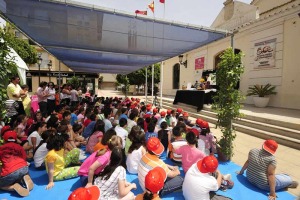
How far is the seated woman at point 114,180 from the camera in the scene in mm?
3055

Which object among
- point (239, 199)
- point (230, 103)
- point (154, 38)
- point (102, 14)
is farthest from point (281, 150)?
point (102, 14)

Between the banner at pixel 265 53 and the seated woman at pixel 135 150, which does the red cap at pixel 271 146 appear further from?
the banner at pixel 265 53

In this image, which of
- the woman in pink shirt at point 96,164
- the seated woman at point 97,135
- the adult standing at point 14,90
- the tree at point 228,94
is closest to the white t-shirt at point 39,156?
the seated woman at point 97,135

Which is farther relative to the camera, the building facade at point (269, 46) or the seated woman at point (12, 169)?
the building facade at point (269, 46)

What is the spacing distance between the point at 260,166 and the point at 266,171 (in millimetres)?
120

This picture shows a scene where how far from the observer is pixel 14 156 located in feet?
12.2

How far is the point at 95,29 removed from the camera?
6.01 m

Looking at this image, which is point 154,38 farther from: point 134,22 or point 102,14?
point 102,14

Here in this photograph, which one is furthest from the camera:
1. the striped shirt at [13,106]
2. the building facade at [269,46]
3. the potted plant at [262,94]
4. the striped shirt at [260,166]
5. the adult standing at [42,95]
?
the potted plant at [262,94]

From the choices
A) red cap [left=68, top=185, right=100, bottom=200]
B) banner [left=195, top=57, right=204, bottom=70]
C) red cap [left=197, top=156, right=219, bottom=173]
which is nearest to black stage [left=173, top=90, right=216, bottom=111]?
banner [left=195, top=57, right=204, bottom=70]

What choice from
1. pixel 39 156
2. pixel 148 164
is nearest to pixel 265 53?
pixel 148 164

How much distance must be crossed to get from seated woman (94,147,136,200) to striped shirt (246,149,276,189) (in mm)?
2370

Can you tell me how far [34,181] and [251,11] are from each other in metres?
16.3

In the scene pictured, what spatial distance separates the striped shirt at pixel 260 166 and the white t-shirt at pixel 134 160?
2168 mm
